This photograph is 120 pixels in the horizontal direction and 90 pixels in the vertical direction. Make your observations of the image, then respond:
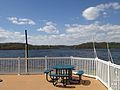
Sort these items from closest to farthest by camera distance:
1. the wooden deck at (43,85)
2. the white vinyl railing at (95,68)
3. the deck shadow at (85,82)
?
the white vinyl railing at (95,68)
the wooden deck at (43,85)
the deck shadow at (85,82)

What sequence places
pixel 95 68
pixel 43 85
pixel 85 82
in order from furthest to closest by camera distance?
pixel 95 68 < pixel 85 82 < pixel 43 85

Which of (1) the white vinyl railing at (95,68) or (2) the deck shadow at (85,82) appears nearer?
(1) the white vinyl railing at (95,68)

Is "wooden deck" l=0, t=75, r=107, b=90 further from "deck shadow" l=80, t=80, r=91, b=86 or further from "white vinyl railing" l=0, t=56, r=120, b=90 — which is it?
"white vinyl railing" l=0, t=56, r=120, b=90

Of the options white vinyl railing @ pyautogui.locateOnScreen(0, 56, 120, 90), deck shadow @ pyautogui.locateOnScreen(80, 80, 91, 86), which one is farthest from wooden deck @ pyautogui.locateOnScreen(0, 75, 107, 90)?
white vinyl railing @ pyautogui.locateOnScreen(0, 56, 120, 90)

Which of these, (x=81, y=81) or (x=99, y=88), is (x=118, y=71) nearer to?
(x=99, y=88)

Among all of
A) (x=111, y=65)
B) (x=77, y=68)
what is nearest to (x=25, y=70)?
(x=77, y=68)

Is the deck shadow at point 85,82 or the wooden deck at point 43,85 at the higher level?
the deck shadow at point 85,82

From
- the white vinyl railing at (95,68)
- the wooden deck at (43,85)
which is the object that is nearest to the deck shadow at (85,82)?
the wooden deck at (43,85)

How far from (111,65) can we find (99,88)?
4.44 ft

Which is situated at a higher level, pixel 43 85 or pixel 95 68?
pixel 95 68

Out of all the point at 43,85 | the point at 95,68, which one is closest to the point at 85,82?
the point at 95,68

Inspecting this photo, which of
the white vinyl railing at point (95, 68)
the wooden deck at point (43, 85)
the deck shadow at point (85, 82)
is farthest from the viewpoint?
the deck shadow at point (85, 82)

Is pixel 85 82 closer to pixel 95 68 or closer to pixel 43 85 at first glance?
pixel 95 68

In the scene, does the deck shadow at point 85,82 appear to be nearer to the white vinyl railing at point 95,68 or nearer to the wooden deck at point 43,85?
the wooden deck at point 43,85
